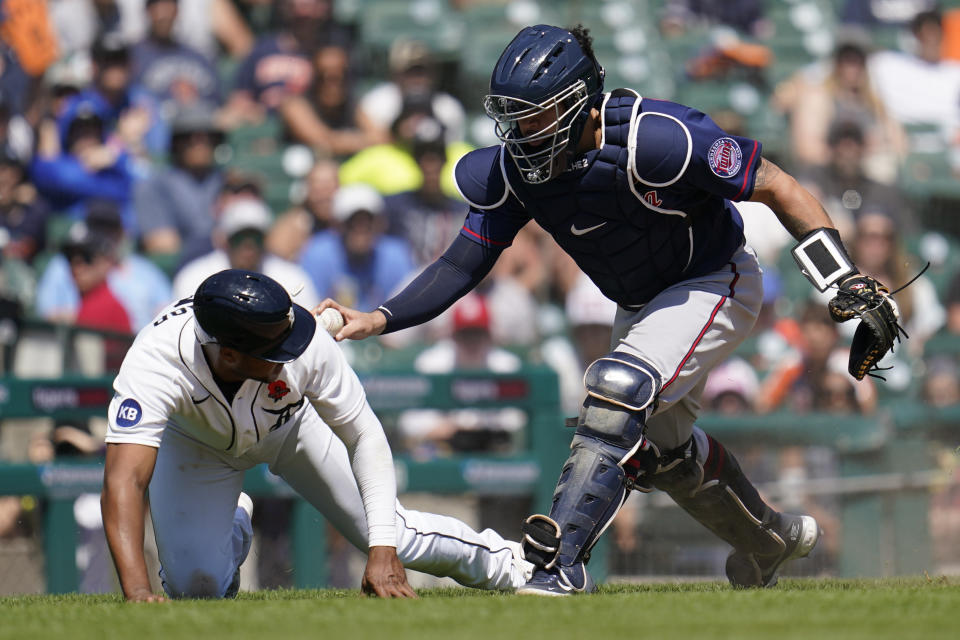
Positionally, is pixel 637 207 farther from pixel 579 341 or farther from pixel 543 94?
pixel 579 341

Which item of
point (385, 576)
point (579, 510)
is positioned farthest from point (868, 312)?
point (385, 576)

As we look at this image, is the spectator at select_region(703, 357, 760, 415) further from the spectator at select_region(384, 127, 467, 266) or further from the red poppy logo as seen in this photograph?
the red poppy logo

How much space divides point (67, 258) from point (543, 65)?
5.00 metres

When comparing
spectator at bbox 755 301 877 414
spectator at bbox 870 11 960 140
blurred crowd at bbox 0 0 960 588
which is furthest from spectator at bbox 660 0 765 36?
spectator at bbox 755 301 877 414

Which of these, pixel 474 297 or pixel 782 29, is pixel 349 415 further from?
pixel 782 29

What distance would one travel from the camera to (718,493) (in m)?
5.22

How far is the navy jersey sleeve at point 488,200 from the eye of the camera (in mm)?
4879

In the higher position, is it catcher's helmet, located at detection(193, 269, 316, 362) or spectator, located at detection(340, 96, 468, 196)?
catcher's helmet, located at detection(193, 269, 316, 362)

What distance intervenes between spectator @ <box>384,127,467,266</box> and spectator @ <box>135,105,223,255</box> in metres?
1.32


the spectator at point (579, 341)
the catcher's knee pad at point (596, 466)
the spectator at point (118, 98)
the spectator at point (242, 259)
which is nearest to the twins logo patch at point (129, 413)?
the catcher's knee pad at point (596, 466)

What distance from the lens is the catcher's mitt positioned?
4176mm

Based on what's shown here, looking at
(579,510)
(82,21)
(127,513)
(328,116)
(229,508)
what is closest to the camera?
(127,513)

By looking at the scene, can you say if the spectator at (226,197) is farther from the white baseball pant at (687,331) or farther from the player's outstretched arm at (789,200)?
the player's outstretched arm at (789,200)

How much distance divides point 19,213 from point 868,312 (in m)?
6.87
